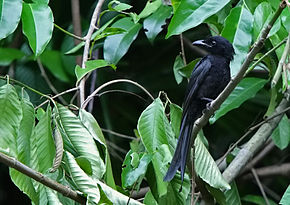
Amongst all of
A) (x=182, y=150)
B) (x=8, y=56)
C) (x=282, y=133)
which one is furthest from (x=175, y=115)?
(x=8, y=56)

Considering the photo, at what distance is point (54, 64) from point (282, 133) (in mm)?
1749

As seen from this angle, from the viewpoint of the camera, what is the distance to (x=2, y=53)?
14.1ft

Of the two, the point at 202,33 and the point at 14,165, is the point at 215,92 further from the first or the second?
the point at 14,165

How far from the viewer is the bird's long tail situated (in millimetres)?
2545

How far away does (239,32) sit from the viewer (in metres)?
2.70

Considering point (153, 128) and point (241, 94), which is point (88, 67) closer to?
point (153, 128)

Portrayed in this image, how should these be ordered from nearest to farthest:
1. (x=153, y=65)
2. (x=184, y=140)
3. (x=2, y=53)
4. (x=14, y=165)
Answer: (x=14, y=165), (x=184, y=140), (x=2, y=53), (x=153, y=65)

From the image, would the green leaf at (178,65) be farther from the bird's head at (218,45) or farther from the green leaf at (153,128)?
the green leaf at (153,128)

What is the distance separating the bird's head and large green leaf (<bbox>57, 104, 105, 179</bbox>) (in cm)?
135

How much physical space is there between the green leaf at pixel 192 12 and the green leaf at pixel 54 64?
179cm

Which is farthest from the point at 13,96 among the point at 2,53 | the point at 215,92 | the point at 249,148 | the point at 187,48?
the point at 187,48

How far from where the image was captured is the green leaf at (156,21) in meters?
3.43

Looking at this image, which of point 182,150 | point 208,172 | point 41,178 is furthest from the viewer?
point 182,150

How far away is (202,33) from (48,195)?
284 centimetres
